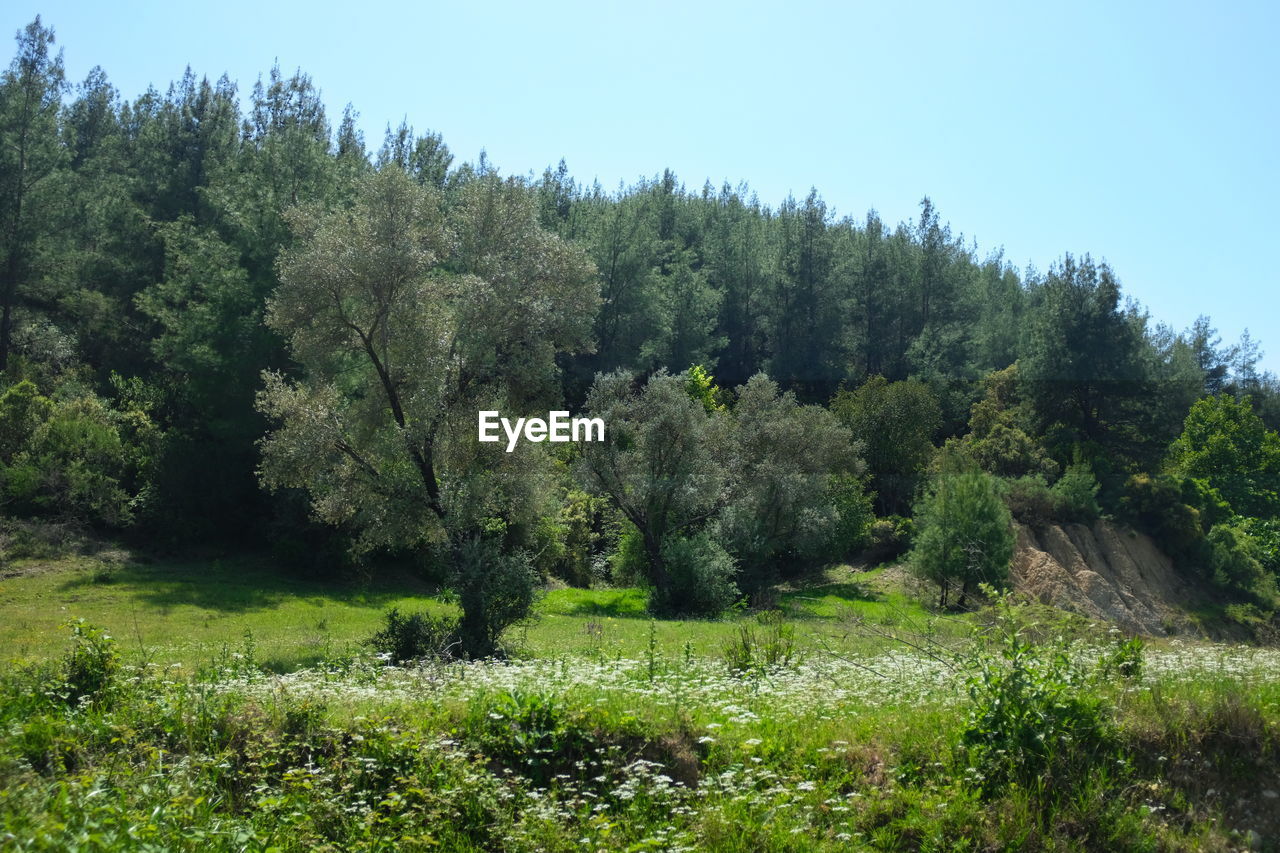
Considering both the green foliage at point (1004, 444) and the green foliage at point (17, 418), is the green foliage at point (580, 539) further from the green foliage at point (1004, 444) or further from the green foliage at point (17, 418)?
the green foliage at point (1004, 444)

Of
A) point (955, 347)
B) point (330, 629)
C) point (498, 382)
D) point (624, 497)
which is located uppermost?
point (955, 347)

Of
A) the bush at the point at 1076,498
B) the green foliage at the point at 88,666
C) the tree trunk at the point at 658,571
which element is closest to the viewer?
the green foliage at the point at 88,666

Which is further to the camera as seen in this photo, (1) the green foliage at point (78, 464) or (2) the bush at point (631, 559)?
(2) the bush at point (631, 559)

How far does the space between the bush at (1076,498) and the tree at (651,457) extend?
21.3 meters

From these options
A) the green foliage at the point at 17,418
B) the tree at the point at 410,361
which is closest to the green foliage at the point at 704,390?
the tree at the point at 410,361

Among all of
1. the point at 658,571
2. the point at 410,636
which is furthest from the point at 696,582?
the point at 410,636

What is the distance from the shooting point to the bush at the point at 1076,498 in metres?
42.9

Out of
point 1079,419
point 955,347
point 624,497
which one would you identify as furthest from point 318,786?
point 955,347

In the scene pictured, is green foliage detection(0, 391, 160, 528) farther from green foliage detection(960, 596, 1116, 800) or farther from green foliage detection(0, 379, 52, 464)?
green foliage detection(960, 596, 1116, 800)

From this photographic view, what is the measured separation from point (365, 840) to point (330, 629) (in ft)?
48.1

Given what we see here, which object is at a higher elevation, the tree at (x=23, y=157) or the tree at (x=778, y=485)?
the tree at (x=23, y=157)

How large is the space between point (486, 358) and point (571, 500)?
17866 mm

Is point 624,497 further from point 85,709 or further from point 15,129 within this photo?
point 15,129

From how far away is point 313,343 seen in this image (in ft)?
64.5
